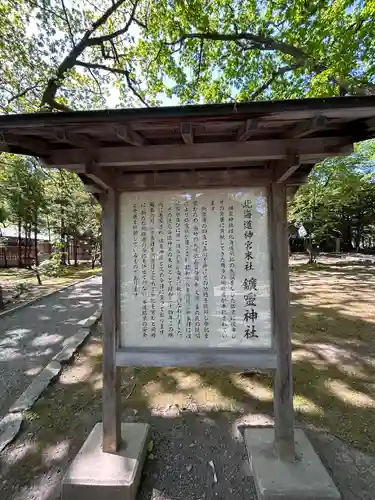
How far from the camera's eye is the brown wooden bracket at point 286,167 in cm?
181

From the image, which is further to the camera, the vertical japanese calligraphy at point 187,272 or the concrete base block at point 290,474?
the vertical japanese calligraphy at point 187,272

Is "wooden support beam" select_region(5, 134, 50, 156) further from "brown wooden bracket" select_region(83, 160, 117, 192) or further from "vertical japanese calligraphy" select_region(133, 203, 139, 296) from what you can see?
"vertical japanese calligraphy" select_region(133, 203, 139, 296)

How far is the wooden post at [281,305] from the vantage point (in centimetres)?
217

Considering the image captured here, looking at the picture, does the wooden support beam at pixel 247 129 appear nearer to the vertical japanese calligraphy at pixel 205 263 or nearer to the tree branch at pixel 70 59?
the vertical japanese calligraphy at pixel 205 263

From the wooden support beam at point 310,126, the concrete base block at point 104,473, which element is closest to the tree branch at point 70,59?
the wooden support beam at point 310,126

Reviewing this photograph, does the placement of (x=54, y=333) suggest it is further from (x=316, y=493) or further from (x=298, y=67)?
(x=298, y=67)

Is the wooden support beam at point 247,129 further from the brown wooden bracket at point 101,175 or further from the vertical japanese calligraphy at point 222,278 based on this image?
the brown wooden bracket at point 101,175

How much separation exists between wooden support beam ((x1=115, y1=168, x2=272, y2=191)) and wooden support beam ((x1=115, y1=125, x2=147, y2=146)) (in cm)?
37

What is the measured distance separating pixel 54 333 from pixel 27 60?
23.8 feet

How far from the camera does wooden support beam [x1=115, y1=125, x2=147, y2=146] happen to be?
1.61 m

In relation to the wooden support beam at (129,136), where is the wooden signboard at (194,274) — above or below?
below

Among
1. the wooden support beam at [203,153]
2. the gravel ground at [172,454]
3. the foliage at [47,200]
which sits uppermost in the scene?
the foliage at [47,200]

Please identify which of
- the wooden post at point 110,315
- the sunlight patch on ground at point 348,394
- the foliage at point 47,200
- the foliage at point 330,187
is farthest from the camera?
the foliage at point 330,187

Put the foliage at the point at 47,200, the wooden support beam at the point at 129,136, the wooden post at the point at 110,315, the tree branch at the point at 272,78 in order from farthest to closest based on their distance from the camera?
1. the foliage at the point at 47,200
2. the tree branch at the point at 272,78
3. the wooden post at the point at 110,315
4. the wooden support beam at the point at 129,136
